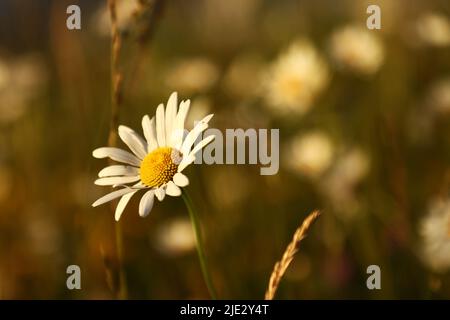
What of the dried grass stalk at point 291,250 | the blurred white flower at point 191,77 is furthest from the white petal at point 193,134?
the blurred white flower at point 191,77

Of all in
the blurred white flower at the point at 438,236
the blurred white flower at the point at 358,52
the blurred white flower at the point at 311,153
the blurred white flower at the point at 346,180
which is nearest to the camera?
the blurred white flower at the point at 438,236

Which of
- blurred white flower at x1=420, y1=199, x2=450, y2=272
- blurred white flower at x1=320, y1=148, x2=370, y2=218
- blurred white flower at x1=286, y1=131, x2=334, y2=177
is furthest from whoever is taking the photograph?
blurred white flower at x1=286, y1=131, x2=334, y2=177

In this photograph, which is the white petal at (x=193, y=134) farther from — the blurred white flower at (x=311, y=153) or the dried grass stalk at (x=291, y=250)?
the blurred white flower at (x=311, y=153)

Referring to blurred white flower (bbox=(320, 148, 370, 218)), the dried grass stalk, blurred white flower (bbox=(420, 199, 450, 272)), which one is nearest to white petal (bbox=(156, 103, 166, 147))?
the dried grass stalk

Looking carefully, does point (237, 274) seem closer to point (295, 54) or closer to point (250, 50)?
point (295, 54)

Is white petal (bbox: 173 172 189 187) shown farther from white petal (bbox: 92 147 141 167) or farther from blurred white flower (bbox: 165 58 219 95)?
blurred white flower (bbox: 165 58 219 95)
